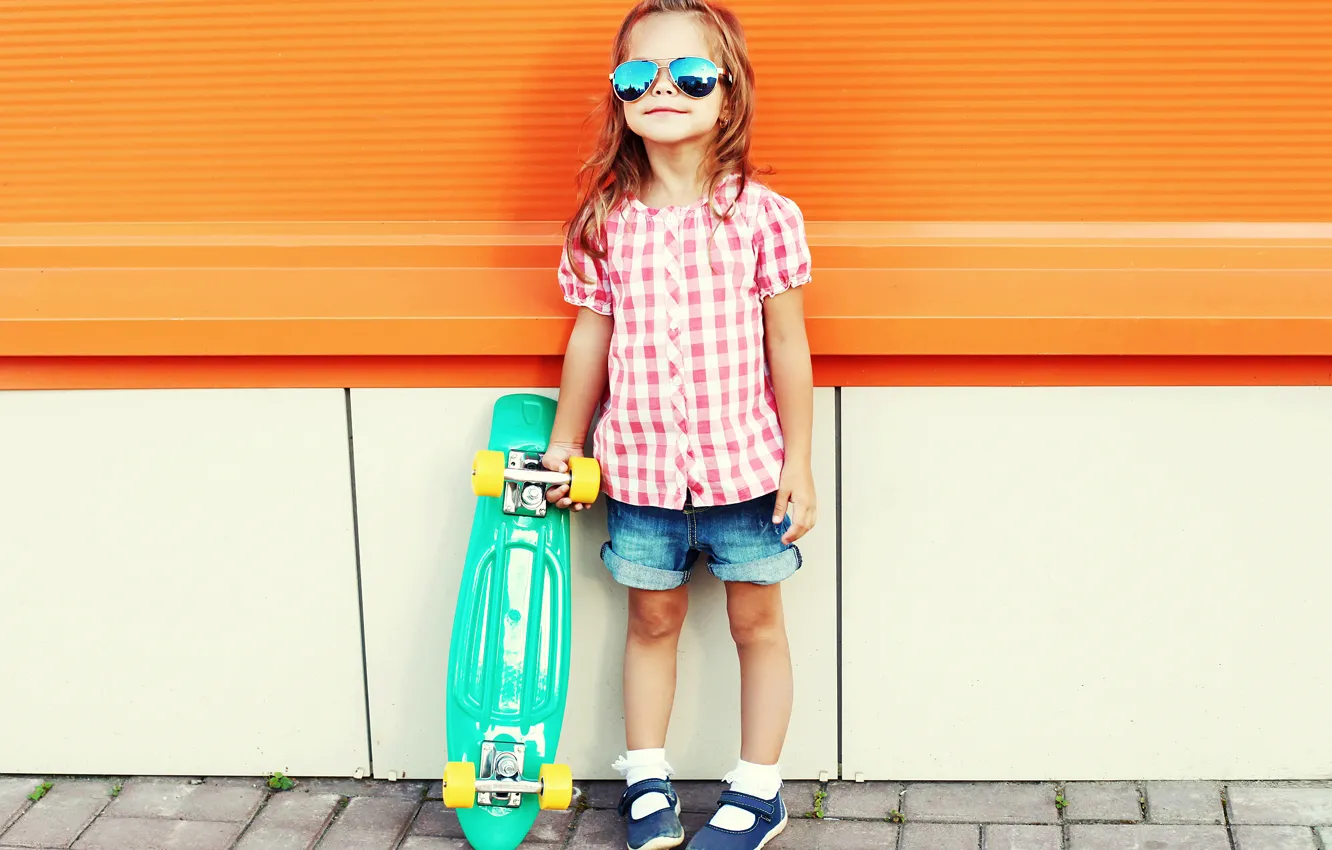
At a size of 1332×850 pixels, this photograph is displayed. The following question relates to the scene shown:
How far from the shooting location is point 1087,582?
2.73 m

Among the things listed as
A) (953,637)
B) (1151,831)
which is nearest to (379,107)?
(953,637)

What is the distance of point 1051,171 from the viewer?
9.09 feet

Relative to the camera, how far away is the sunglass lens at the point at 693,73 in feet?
7.77

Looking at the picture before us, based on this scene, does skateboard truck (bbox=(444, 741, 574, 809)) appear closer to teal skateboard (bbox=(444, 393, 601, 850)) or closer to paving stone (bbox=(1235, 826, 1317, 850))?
teal skateboard (bbox=(444, 393, 601, 850))

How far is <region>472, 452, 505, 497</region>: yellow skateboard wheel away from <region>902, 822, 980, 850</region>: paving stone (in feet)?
3.64

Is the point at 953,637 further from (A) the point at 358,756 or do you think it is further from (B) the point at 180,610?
(B) the point at 180,610

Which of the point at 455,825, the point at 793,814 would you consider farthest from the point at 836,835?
the point at 455,825

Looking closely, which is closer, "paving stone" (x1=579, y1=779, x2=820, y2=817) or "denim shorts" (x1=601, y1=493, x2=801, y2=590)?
"denim shorts" (x1=601, y1=493, x2=801, y2=590)

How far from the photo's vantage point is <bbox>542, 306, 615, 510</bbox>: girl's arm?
101 inches

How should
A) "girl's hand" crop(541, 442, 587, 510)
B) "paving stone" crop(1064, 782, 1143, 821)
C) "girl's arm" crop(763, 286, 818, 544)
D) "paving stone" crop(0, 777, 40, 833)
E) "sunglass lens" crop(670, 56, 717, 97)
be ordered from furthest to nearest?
"paving stone" crop(0, 777, 40, 833) < "paving stone" crop(1064, 782, 1143, 821) < "girl's hand" crop(541, 442, 587, 510) < "girl's arm" crop(763, 286, 818, 544) < "sunglass lens" crop(670, 56, 717, 97)

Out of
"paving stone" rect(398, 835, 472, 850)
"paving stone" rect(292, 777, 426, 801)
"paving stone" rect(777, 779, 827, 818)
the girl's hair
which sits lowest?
"paving stone" rect(398, 835, 472, 850)

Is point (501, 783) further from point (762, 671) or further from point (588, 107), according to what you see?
point (588, 107)

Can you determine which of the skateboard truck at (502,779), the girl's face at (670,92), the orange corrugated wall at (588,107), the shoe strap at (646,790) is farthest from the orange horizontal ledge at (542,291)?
the shoe strap at (646,790)

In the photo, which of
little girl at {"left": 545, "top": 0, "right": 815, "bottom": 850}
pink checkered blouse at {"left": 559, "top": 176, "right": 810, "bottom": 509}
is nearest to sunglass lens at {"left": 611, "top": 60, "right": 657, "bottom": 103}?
little girl at {"left": 545, "top": 0, "right": 815, "bottom": 850}
